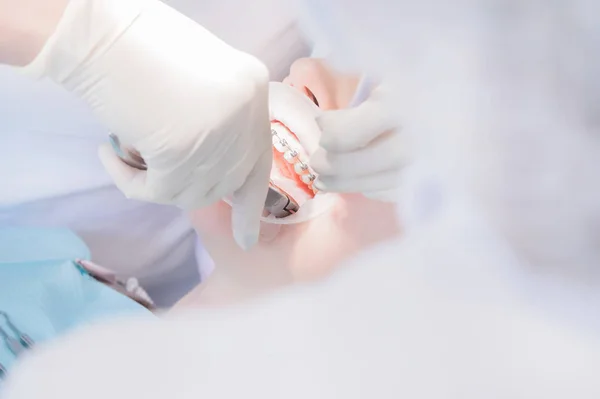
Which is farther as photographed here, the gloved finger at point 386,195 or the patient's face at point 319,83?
the patient's face at point 319,83

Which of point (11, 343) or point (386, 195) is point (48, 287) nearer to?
point (11, 343)

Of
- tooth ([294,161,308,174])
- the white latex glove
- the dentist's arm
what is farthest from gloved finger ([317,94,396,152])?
the dentist's arm

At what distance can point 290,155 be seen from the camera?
29.5 inches

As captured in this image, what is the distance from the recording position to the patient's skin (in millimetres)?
645

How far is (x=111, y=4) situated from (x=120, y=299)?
1.75ft

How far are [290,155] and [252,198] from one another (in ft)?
0.53

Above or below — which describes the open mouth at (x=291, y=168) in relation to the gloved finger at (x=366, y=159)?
below

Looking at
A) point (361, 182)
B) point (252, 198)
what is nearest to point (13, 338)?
point (252, 198)

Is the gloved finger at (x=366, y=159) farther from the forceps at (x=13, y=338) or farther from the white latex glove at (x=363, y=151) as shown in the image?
the forceps at (x=13, y=338)

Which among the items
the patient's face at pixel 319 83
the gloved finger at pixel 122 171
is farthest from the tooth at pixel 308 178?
the gloved finger at pixel 122 171

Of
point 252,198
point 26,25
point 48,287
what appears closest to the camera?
point 26,25

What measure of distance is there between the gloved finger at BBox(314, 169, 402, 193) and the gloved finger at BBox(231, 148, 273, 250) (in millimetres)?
65

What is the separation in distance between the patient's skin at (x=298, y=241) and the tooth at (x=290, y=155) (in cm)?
10

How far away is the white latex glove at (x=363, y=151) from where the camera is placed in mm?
500
